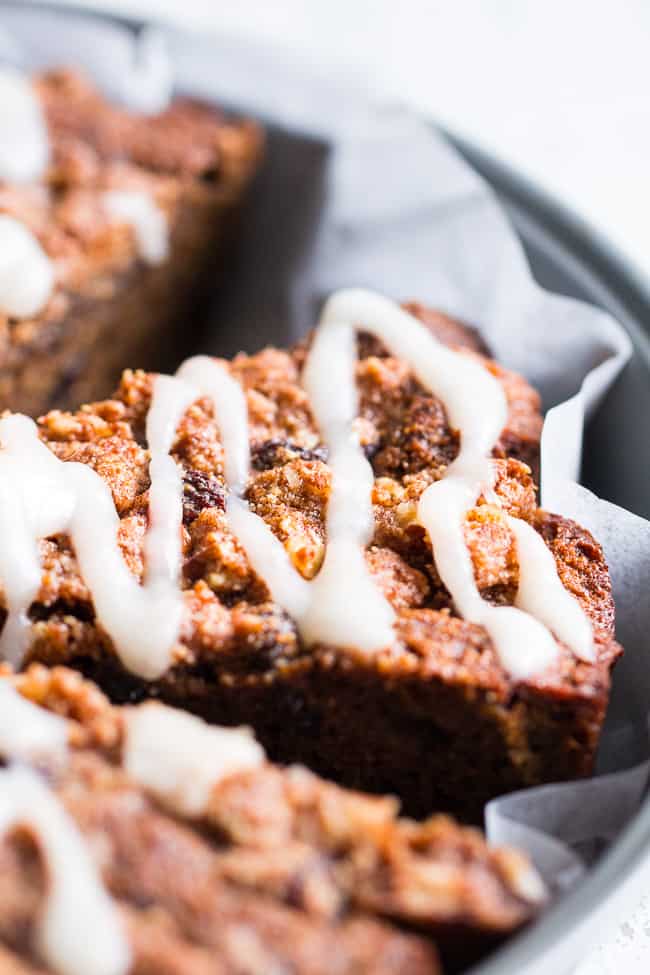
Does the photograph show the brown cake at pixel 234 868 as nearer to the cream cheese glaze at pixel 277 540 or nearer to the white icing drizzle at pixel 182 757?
the white icing drizzle at pixel 182 757

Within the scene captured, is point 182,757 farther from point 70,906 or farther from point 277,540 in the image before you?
point 277,540

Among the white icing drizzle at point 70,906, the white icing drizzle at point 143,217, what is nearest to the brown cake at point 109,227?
the white icing drizzle at point 143,217

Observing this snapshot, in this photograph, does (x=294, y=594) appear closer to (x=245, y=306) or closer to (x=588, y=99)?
(x=245, y=306)

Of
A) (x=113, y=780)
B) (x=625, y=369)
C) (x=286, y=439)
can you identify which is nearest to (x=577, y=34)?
(x=625, y=369)

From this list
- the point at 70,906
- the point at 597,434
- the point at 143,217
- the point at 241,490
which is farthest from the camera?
the point at 143,217

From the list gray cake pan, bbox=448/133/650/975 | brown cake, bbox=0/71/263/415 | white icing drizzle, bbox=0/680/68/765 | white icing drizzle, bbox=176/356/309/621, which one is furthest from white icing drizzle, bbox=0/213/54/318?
white icing drizzle, bbox=0/680/68/765

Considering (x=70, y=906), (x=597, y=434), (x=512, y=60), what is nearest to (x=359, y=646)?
(x=70, y=906)

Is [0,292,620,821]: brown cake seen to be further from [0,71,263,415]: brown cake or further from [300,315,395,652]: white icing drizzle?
[0,71,263,415]: brown cake
